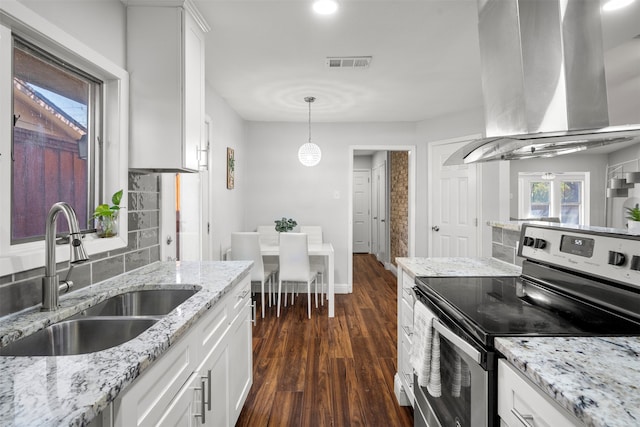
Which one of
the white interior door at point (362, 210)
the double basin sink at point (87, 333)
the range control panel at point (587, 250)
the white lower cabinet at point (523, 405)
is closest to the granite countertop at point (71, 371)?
the double basin sink at point (87, 333)

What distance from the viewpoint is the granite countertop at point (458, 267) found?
1.75 m

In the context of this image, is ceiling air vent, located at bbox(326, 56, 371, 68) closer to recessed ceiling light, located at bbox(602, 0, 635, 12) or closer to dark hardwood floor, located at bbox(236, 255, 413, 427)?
recessed ceiling light, located at bbox(602, 0, 635, 12)

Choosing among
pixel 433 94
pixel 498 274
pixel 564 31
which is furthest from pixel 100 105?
pixel 433 94

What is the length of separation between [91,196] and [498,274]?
6.97 feet

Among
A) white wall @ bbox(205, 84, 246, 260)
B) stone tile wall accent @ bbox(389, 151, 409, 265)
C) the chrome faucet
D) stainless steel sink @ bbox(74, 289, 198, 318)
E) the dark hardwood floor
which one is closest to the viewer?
the chrome faucet

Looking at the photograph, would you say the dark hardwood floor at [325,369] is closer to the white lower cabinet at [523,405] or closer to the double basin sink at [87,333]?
the double basin sink at [87,333]

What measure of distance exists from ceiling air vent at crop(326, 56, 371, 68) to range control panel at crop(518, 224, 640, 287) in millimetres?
1816

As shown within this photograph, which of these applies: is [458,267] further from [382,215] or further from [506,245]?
[382,215]

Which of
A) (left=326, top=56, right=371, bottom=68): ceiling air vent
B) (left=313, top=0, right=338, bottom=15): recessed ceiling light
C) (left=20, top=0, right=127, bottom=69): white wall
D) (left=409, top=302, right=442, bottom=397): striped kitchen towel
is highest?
(left=326, top=56, right=371, bottom=68): ceiling air vent

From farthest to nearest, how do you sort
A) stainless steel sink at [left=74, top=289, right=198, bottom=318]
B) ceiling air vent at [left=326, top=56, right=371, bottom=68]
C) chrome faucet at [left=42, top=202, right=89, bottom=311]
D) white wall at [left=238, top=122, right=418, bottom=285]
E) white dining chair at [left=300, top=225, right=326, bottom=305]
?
white wall at [left=238, top=122, right=418, bottom=285] → white dining chair at [left=300, top=225, right=326, bottom=305] → ceiling air vent at [left=326, top=56, right=371, bottom=68] → stainless steel sink at [left=74, top=289, right=198, bottom=318] → chrome faucet at [left=42, top=202, right=89, bottom=311]

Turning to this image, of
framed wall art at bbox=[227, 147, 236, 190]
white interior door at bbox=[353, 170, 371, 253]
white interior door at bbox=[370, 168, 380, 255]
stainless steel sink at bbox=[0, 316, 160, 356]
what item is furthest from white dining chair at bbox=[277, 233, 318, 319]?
white interior door at bbox=[353, 170, 371, 253]

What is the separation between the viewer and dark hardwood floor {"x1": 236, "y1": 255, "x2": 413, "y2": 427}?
1.96 meters

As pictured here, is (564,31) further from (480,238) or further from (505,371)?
(480,238)

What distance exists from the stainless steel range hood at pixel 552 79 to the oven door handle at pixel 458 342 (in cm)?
72
